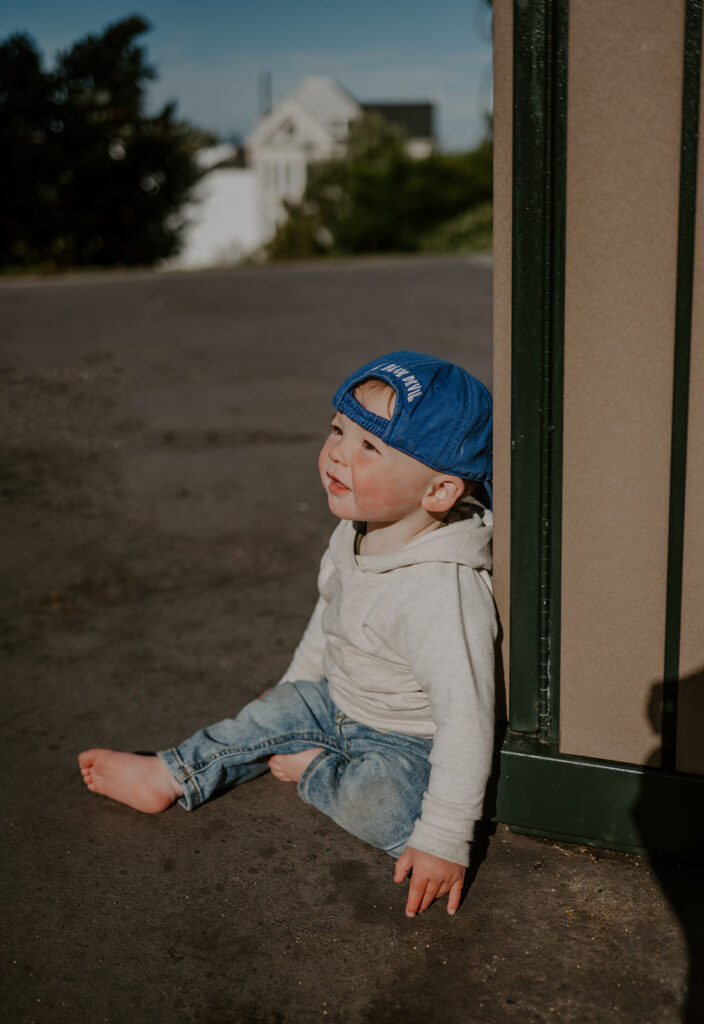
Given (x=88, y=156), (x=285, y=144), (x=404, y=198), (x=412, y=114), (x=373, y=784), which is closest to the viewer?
(x=373, y=784)

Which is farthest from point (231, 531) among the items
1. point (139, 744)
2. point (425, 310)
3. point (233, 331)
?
point (425, 310)

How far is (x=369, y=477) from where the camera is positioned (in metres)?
2.20

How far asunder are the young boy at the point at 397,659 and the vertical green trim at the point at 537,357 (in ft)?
0.37

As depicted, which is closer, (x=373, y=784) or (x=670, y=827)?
(x=670, y=827)

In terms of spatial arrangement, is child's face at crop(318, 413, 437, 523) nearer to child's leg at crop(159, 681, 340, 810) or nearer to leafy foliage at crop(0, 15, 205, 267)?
child's leg at crop(159, 681, 340, 810)

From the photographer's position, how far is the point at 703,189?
1.83 meters

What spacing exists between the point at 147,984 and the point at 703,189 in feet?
5.74

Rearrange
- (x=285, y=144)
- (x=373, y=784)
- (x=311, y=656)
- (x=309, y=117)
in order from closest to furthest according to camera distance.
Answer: (x=373, y=784) → (x=311, y=656) → (x=285, y=144) → (x=309, y=117)

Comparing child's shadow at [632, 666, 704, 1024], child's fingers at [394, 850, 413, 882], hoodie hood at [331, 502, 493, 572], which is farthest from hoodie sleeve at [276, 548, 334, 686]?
child's shadow at [632, 666, 704, 1024]

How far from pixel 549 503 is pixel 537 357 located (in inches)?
11.5

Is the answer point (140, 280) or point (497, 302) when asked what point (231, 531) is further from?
point (140, 280)

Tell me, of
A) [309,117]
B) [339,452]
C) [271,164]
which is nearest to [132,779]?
[339,452]

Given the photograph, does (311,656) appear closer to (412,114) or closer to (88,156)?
(88,156)

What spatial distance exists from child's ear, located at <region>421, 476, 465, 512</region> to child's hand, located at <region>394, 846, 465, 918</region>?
28.0 inches
